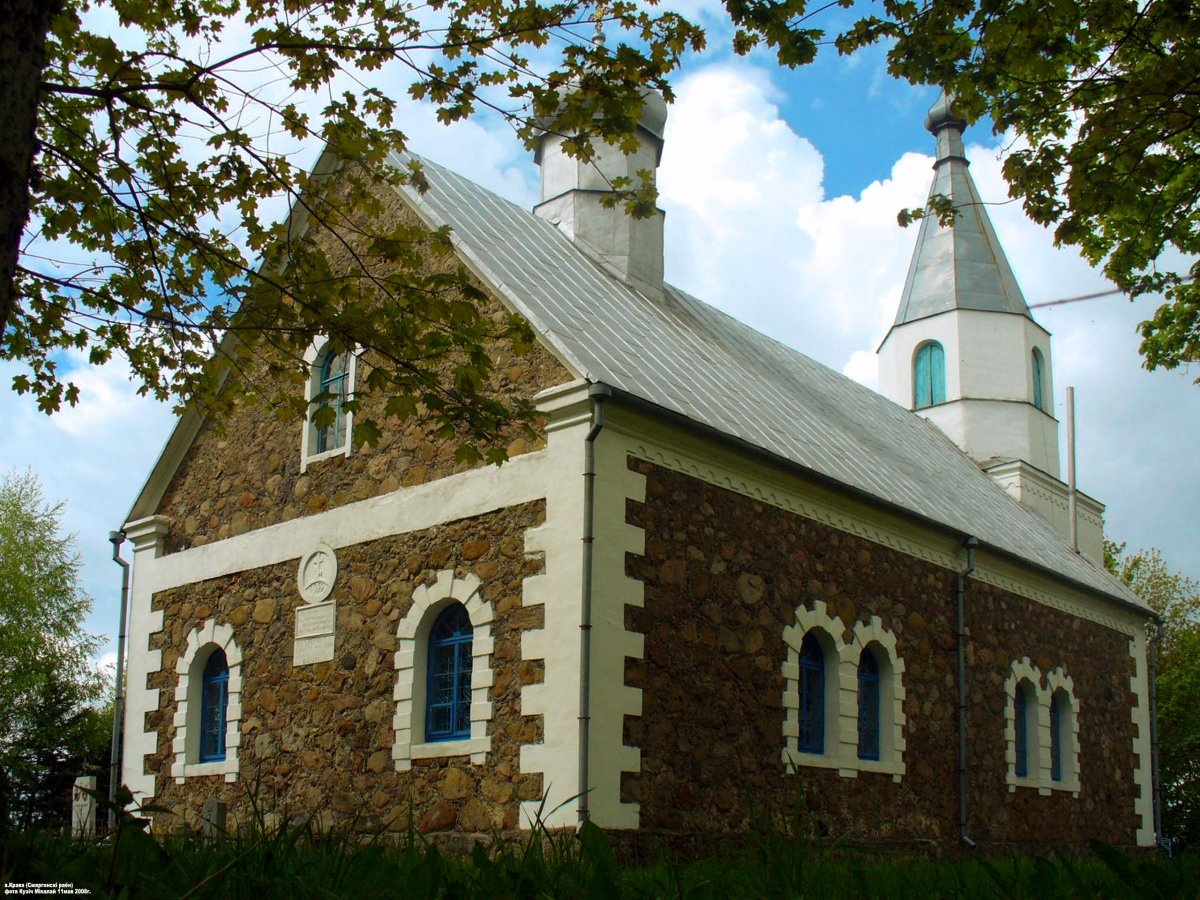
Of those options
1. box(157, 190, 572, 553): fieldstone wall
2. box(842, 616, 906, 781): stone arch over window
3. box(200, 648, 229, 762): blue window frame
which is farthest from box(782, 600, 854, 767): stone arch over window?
box(200, 648, 229, 762): blue window frame

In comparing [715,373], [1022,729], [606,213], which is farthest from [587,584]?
[1022,729]

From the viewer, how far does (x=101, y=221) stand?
8.66 m

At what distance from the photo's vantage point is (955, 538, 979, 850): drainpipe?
15.2m

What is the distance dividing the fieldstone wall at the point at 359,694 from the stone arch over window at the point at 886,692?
4542 millimetres

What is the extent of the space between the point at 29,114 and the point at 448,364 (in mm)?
8286

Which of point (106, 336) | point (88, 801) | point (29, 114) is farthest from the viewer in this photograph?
point (88, 801)

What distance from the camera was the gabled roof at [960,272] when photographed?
2727 cm

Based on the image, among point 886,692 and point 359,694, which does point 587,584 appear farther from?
point 886,692

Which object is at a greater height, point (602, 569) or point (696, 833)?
point (602, 569)

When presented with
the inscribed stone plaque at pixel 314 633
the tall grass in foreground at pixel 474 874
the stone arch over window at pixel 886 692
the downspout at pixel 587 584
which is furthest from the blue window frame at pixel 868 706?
the tall grass in foreground at pixel 474 874

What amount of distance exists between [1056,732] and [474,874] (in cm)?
1598

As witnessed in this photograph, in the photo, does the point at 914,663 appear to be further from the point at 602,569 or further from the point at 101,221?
the point at 101,221

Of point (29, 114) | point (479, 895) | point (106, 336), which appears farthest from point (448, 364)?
point (479, 895)

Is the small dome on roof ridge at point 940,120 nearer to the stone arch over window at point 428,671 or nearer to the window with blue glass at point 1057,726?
the window with blue glass at point 1057,726
